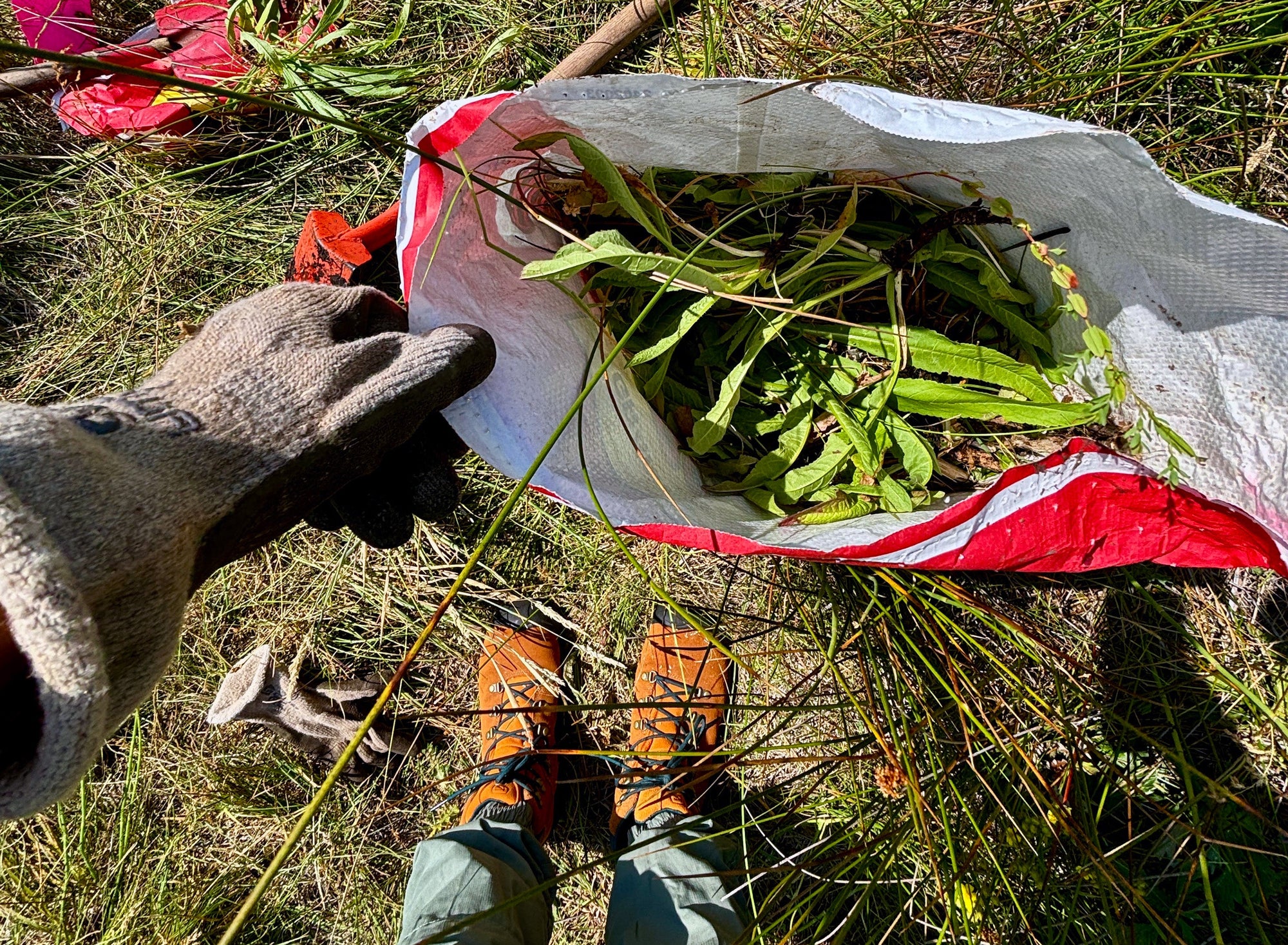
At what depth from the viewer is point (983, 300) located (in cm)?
94

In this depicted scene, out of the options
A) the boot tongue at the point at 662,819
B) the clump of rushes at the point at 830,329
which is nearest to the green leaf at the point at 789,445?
the clump of rushes at the point at 830,329

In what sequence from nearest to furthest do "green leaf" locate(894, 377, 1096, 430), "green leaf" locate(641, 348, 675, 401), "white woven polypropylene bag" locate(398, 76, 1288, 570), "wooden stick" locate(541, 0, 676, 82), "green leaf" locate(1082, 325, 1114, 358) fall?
"green leaf" locate(1082, 325, 1114, 358), "white woven polypropylene bag" locate(398, 76, 1288, 570), "green leaf" locate(894, 377, 1096, 430), "green leaf" locate(641, 348, 675, 401), "wooden stick" locate(541, 0, 676, 82)

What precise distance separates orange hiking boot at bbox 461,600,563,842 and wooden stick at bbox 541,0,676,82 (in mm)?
903

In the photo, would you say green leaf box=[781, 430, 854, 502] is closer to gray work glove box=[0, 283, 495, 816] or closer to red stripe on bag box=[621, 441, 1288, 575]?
red stripe on bag box=[621, 441, 1288, 575]

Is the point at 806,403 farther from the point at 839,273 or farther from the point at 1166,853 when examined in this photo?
the point at 1166,853

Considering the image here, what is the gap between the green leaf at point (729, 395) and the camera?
916 mm

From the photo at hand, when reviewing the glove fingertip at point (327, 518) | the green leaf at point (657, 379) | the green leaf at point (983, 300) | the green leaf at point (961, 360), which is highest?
the green leaf at point (983, 300)

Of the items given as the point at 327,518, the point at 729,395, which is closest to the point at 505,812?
the point at 327,518

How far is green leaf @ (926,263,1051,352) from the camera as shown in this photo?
932 millimetres

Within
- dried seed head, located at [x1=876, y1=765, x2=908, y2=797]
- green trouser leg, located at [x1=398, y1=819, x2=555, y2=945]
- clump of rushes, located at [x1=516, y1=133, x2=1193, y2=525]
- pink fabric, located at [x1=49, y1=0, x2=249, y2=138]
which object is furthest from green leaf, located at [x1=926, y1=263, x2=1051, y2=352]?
pink fabric, located at [x1=49, y1=0, x2=249, y2=138]

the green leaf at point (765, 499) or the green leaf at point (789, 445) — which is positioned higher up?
the green leaf at point (789, 445)

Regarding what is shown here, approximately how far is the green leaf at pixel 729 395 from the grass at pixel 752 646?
0.94 feet

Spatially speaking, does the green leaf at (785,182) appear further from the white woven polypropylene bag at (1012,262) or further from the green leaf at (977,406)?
the green leaf at (977,406)

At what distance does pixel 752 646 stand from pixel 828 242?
2.25ft
